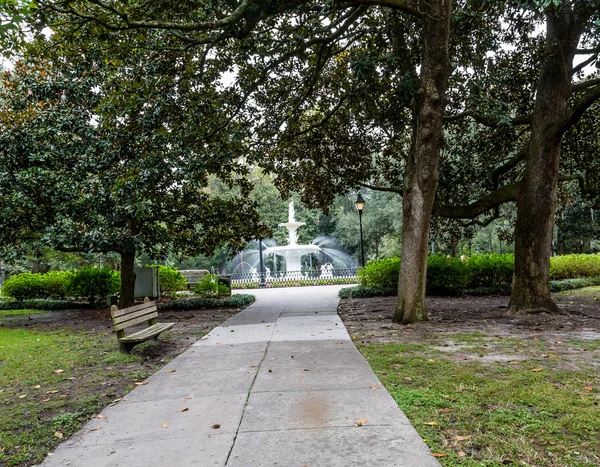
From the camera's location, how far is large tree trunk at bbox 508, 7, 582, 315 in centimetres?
959

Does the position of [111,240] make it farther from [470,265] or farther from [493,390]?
[470,265]

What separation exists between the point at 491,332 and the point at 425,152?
11.9 feet

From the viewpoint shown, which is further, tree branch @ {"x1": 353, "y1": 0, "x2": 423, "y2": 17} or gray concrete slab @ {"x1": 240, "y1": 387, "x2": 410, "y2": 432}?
tree branch @ {"x1": 353, "y1": 0, "x2": 423, "y2": 17}

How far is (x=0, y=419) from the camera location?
4.34m

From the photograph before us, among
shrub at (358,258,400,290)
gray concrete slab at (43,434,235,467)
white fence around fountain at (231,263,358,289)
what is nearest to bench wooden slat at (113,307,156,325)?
gray concrete slab at (43,434,235,467)

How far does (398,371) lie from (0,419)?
4.20 metres

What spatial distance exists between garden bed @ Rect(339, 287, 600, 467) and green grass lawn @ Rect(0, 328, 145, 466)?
120 inches

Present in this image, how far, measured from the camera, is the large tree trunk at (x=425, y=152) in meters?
8.89

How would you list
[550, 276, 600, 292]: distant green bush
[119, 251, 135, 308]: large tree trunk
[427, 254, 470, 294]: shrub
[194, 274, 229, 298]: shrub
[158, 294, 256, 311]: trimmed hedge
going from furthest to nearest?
[550, 276, 600, 292]: distant green bush < [194, 274, 229, 298]: shrub < [427, 254, 470, 294]: shrub < [158, 294, 256, 311]: trimmed hedge < [119, 251, 135, 308]: large tree trunk

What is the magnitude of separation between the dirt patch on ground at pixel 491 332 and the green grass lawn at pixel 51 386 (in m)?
3.99

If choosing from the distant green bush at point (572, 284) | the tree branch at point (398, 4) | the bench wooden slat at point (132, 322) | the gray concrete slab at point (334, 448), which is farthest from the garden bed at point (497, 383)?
the distant green bush at point (572, 284)

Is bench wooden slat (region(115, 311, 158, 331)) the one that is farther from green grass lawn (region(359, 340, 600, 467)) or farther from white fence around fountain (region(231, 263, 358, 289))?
white fence around fountain (region(231, 263, 358, 289))

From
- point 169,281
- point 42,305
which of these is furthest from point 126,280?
point 42,305

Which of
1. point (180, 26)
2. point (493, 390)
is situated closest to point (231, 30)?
point (180, 26)
